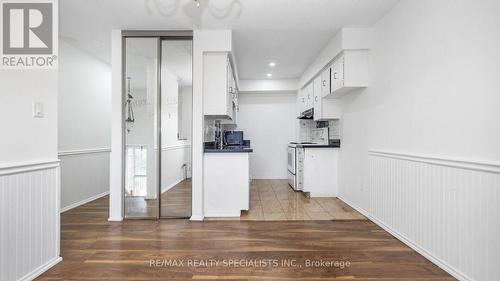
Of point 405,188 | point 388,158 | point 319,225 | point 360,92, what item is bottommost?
point 319,225

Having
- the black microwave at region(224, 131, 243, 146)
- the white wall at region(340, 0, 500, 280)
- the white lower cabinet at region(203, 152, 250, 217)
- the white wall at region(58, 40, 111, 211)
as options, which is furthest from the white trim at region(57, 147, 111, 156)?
the white wall at region(340, 0, 500, 280)

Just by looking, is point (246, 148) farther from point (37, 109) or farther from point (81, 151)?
point (81, 151)

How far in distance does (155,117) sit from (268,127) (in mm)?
3588

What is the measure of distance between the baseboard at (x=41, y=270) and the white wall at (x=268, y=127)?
4634 mm

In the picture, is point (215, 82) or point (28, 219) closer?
point (28, 219)

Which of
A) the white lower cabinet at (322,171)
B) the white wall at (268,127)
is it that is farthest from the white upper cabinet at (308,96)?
the white lower cabinet at (322,171)

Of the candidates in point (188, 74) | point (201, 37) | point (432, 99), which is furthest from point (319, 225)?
point (201, 37)

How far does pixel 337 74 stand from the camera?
3.57m

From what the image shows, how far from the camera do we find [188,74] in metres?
3.29

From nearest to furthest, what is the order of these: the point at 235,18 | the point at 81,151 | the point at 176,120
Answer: the point at 235,18
the point at 176,120
the point at 81,151

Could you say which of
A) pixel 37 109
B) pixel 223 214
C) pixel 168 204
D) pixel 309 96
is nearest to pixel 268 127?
pixel 309 96

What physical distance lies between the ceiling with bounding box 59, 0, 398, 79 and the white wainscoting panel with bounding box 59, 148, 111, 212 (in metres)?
1.75

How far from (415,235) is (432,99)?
4.29 ft

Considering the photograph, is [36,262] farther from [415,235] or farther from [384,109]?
[384,109]
